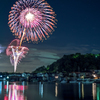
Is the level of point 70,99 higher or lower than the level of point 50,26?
lower

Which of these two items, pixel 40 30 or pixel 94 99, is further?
pixel 40 30

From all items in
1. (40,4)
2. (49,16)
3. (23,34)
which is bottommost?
(23,34)

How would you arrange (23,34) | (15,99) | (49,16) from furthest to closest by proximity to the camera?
(23,34), (49,16), (15,99)

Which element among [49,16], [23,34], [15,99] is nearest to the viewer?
[15,99]

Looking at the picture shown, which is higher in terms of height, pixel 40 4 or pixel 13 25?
pixel 40 4

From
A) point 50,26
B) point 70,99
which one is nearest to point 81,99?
point 70,99

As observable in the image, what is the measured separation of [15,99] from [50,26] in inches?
1389

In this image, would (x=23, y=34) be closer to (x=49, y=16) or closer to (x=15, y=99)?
(x=49, y=16)

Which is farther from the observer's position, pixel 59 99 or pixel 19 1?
pixel 19 1

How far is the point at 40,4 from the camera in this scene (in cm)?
8675

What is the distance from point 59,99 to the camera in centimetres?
7069

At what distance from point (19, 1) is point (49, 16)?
14777mm

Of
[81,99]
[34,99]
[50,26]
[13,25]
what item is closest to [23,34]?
[13,25]

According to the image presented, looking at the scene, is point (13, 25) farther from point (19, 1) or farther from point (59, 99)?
point (59, 99)
